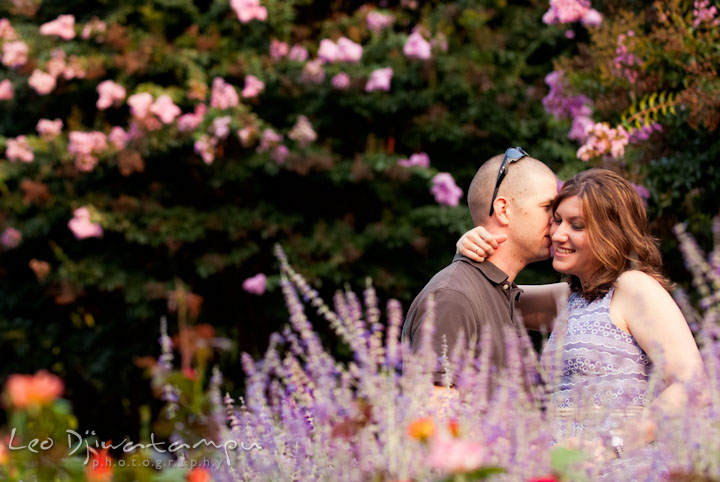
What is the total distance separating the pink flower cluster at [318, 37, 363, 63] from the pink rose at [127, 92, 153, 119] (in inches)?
62.4

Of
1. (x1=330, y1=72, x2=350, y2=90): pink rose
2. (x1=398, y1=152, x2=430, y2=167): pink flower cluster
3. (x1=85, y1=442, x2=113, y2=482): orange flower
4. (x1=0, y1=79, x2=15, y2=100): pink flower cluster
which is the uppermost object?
(x1=0, y1=79, x2=15, y2=100): pink flower cluster

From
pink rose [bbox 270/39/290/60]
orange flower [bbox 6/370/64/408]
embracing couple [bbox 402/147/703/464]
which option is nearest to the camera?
orange flower [bbox 6/370/64/408]

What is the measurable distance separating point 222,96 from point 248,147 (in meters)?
0.55

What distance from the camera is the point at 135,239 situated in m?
8.09

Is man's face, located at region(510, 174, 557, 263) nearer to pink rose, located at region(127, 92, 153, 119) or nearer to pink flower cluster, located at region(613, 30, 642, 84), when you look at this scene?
pink flower cluster, located at region(613, 30, 642, 84)

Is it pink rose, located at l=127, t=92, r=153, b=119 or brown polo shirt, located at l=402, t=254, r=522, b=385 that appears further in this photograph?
pink rose, located at l=127, t=92, r=153, b=119

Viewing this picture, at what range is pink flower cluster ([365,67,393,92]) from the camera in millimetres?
7375

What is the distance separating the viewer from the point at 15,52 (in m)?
7.87

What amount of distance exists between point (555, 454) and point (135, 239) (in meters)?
7.17

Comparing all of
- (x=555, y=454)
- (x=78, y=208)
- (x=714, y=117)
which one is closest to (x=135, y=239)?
(x=78, y=208)

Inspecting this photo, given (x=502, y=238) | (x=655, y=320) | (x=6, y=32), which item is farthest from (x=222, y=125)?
(x=655, y=320)

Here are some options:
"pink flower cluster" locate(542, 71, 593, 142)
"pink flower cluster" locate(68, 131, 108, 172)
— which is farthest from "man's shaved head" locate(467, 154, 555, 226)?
"pink flower cluster" locate(68, 131, 108, 172)

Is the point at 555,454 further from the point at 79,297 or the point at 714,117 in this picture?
the point at 79,297

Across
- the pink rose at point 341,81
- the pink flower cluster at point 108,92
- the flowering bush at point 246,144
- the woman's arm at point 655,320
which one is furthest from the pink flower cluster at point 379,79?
the woman's arm at point 655,320
